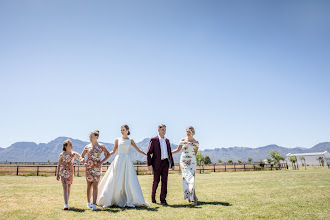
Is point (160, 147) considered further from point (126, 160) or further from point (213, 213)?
point (213, 213)

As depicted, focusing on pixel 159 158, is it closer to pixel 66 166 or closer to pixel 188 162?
pixel 188 162

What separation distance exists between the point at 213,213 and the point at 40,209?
4833 mm

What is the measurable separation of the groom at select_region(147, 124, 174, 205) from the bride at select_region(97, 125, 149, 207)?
0.72m

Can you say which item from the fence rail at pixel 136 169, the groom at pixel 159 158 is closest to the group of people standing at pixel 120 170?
the groom at pixel 159 158

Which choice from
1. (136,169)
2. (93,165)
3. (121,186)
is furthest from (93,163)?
(136,169)

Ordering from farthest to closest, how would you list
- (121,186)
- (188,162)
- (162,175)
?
(188,162)
(162,175)
(121,186)

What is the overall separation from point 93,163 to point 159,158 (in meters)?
2.14

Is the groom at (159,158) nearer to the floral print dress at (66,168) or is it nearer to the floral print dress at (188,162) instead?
Result: the floral print dress at (188,162)

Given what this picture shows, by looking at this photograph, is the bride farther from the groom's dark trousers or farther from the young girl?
the young girl

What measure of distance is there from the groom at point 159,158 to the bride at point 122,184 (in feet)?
2.37

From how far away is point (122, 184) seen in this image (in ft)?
22.8

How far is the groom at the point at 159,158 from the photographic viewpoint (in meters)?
7.44

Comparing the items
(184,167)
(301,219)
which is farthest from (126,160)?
(301,219)

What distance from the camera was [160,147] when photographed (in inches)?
300
